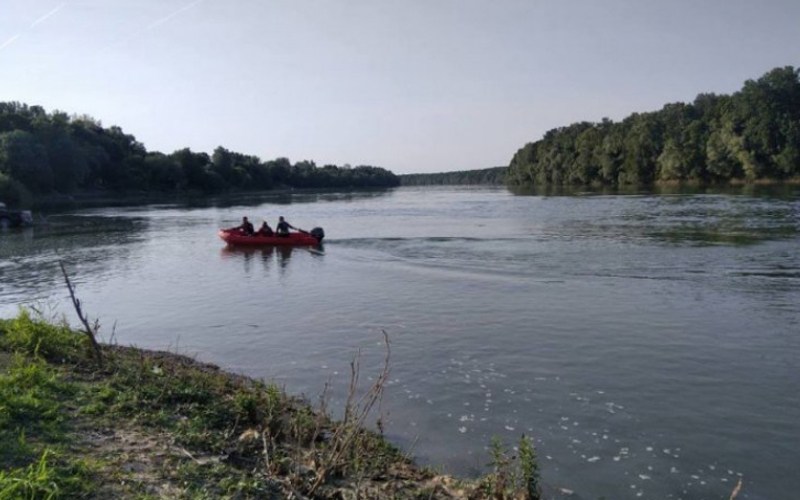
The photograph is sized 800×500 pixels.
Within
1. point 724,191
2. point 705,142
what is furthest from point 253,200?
point 705,142

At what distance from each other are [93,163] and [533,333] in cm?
10635

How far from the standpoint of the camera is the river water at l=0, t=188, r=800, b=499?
840cm

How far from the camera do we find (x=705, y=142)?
103m

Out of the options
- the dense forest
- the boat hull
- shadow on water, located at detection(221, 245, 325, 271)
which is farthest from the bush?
the dense forest

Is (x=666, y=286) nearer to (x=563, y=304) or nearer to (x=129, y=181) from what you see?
(x=563, y=304)

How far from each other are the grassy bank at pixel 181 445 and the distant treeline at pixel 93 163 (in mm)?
71494

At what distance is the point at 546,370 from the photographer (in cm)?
1160

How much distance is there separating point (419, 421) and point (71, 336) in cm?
683

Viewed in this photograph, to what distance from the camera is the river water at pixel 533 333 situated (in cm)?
840

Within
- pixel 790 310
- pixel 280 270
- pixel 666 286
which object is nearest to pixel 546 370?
pixel 790 310

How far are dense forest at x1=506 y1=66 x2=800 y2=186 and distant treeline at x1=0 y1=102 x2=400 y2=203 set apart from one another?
82.1 meters

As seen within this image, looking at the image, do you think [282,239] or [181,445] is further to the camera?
[282,239]

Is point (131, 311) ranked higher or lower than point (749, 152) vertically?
lower

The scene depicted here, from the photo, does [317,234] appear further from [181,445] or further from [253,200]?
[253,200]
